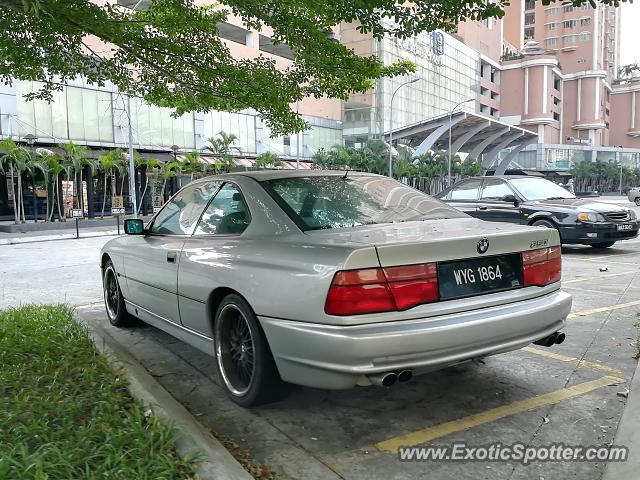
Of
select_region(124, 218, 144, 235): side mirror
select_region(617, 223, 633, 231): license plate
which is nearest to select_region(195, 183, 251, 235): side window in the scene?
select_region(124, 218, 144, 235): side mirror

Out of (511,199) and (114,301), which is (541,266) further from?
(511,199)

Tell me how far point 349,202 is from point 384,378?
1.39 metres

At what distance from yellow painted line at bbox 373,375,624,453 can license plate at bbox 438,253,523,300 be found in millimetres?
772

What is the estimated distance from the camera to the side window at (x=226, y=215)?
3.80 meters

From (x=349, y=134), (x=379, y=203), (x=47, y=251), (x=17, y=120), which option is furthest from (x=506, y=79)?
(x=379, y=203)

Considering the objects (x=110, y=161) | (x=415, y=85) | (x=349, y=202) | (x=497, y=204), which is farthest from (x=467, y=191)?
(x=415, y=85)

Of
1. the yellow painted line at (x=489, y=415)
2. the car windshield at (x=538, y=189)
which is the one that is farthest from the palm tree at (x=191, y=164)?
the yellow painted line at (x=489, y=415)

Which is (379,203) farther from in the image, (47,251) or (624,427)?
(47,251)

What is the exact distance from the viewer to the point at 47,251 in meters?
15.9

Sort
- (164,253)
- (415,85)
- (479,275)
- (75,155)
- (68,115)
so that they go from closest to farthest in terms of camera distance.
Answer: (479,275) → (164,253) → (75,155) → (68,115) → (415,85)

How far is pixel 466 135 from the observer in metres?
63.0

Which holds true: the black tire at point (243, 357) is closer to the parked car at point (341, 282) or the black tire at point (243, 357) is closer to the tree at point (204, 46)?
the parked car at point (341, 282)

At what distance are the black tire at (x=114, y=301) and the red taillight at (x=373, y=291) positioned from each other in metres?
3.23

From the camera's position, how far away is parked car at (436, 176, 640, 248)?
10.3 meters
